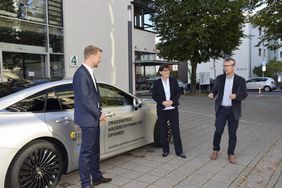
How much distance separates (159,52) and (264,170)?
19.3 m

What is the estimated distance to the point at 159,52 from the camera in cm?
2394

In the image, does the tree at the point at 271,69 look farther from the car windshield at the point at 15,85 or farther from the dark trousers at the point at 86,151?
the dark trousers at the point at 86,151

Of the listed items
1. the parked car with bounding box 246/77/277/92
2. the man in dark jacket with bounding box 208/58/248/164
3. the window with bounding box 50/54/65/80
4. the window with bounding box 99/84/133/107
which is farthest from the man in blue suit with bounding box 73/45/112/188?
the parked car with bounding box 246/77/277/92

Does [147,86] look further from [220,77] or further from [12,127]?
[12,127]

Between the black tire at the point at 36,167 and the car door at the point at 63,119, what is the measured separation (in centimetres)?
18

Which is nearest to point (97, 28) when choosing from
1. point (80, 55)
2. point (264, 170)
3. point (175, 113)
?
point (80, 55)

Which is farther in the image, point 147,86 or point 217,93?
point 147,86

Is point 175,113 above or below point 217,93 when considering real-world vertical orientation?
below

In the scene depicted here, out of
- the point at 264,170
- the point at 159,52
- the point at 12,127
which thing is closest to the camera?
the point at 12,127

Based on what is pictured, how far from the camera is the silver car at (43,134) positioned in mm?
3649

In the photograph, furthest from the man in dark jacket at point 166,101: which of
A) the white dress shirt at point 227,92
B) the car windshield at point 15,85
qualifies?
the car windshield at point 15,85

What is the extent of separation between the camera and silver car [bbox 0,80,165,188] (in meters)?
3.65

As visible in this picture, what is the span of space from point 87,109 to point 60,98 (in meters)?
0.77

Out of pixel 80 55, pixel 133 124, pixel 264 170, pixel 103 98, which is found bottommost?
pixel 264 170
